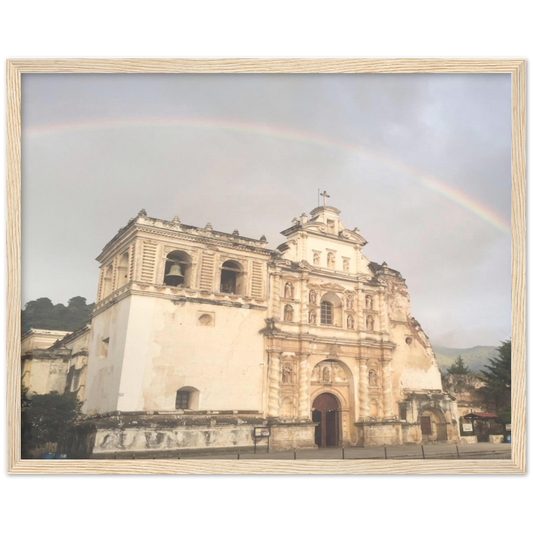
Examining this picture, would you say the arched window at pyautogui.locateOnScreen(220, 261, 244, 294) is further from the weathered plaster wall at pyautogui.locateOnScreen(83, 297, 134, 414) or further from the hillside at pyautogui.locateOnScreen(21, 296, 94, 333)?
the hillside at pyautogui.locateOnScreen(21, 296, 94, 333)

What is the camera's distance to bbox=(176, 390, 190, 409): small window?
1370 cm

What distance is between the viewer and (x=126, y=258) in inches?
553

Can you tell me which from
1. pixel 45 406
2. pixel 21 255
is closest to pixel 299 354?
pixel 45 406

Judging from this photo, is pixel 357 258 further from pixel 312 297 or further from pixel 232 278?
pixel 232 278

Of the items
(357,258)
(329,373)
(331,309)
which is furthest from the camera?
(357,258)

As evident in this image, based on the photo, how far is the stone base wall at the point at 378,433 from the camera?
16.2 metres

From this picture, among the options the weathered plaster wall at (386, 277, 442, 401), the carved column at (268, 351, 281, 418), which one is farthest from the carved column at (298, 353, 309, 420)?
the weathered plaster wall at (386, 277, 442, 401)

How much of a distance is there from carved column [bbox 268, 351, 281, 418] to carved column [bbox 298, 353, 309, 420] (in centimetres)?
91

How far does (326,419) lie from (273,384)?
2.54 m

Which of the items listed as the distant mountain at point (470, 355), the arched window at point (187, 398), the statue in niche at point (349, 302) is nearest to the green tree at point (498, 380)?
the distant mountain at point (470, 355)

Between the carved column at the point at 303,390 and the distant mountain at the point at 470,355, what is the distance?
436 centimetres

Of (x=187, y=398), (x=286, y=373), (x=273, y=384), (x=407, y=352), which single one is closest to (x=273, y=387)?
(x=273, y=384)

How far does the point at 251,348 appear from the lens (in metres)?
15.0

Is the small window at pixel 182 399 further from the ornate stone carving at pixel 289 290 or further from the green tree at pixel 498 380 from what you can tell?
the green tree at pixel 498 380
